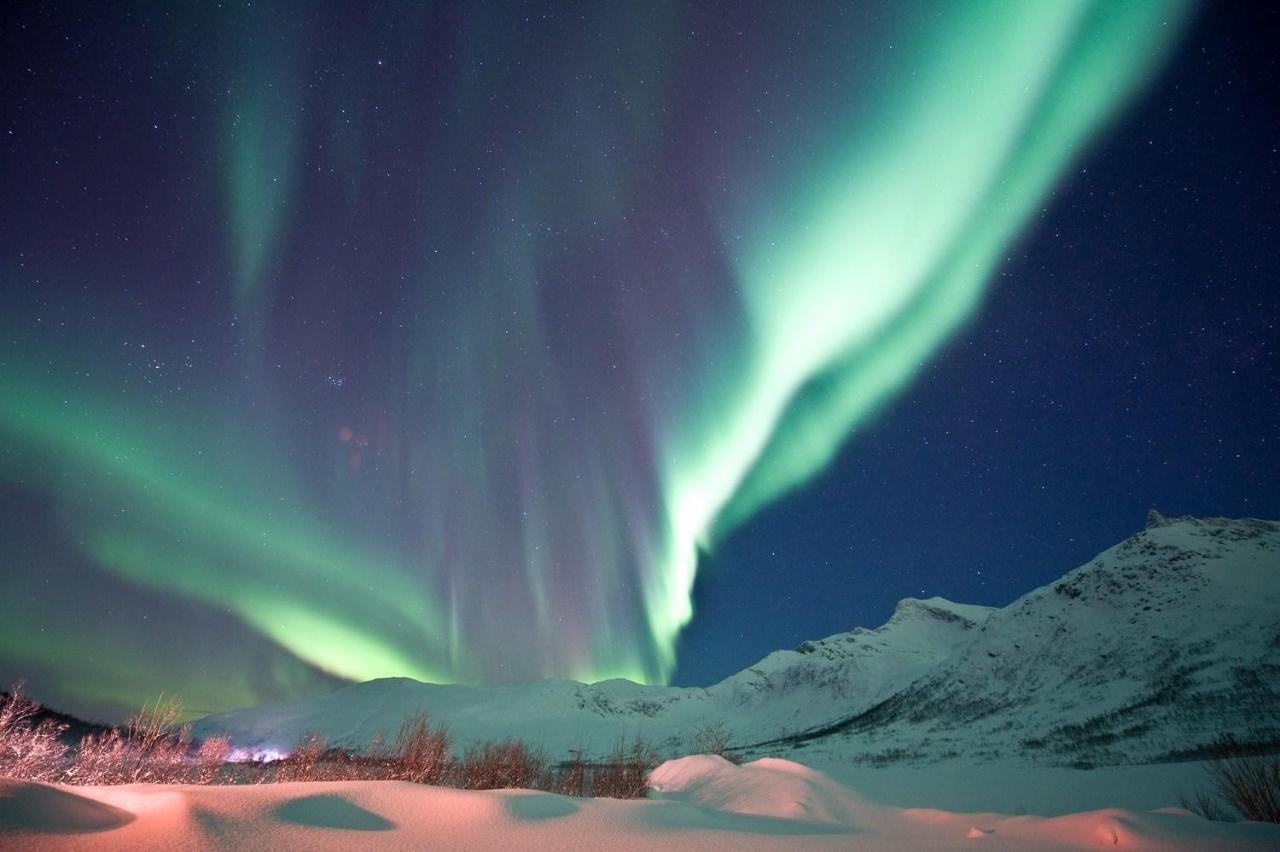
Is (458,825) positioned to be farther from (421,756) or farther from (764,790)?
(421,756)

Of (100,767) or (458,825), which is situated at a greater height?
(458,825)

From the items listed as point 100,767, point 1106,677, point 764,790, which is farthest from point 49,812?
point 1106,677

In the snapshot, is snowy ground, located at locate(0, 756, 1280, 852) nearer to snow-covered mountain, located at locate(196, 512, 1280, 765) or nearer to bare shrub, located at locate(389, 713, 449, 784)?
bare shrub, located at locate(389, 713, 449, 784)

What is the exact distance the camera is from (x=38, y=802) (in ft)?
13.6

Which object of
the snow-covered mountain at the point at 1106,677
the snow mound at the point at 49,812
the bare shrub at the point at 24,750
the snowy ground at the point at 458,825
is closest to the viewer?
the snow mound at the point at 49,812

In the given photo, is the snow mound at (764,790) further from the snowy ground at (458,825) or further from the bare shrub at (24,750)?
the bare shrub at (24,750)

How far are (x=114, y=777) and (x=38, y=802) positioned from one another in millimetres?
21951

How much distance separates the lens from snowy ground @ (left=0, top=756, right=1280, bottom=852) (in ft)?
13.8

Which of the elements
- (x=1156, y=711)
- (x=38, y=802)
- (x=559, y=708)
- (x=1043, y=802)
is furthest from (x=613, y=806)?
(x=559, y=708)

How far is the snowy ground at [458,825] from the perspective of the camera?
4.21m

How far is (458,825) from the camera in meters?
5.63

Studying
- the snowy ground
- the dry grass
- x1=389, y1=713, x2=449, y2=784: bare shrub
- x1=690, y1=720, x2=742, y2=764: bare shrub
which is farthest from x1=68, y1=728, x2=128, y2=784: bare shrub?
x1=690, y1=720, x2=742, y2=764: bare shrub

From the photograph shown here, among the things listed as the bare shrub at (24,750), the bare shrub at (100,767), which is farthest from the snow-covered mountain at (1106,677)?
the bare shrub at (24,750)

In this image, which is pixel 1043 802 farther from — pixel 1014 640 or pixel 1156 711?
pixel 1014 640
